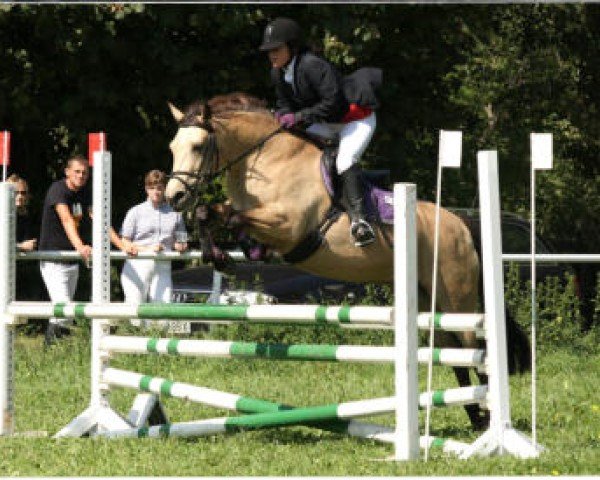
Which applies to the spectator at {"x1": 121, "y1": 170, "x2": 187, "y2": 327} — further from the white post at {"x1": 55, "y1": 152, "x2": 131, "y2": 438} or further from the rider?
the white post at {"x1": 55, "y1": 152, "x2": 131, "y2": 438}

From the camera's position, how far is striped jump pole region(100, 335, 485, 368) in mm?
7039

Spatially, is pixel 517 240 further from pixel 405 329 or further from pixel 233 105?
pixel 405 329

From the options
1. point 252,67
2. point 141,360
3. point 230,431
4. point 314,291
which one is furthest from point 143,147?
point 230,431

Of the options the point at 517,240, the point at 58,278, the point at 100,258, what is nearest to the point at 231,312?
the point at 100,258

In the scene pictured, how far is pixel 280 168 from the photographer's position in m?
8.75

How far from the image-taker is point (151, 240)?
12359 millimetres

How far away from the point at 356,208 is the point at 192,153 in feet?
3.54

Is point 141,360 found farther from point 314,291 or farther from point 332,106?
point 332,106

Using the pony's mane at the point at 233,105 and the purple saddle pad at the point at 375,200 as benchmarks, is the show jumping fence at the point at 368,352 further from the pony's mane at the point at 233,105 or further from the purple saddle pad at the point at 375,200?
the purple saddle pad at the point at 375,200

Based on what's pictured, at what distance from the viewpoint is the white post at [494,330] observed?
696 centimetres

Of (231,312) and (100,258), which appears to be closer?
(231,312)

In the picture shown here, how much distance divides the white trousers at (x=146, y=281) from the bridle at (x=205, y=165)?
384 centimetres

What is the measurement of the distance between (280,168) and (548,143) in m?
2.02

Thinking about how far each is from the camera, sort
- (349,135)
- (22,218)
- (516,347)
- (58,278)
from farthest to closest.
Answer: (22,218) → (58,278) → (516,347) → (349,135)
